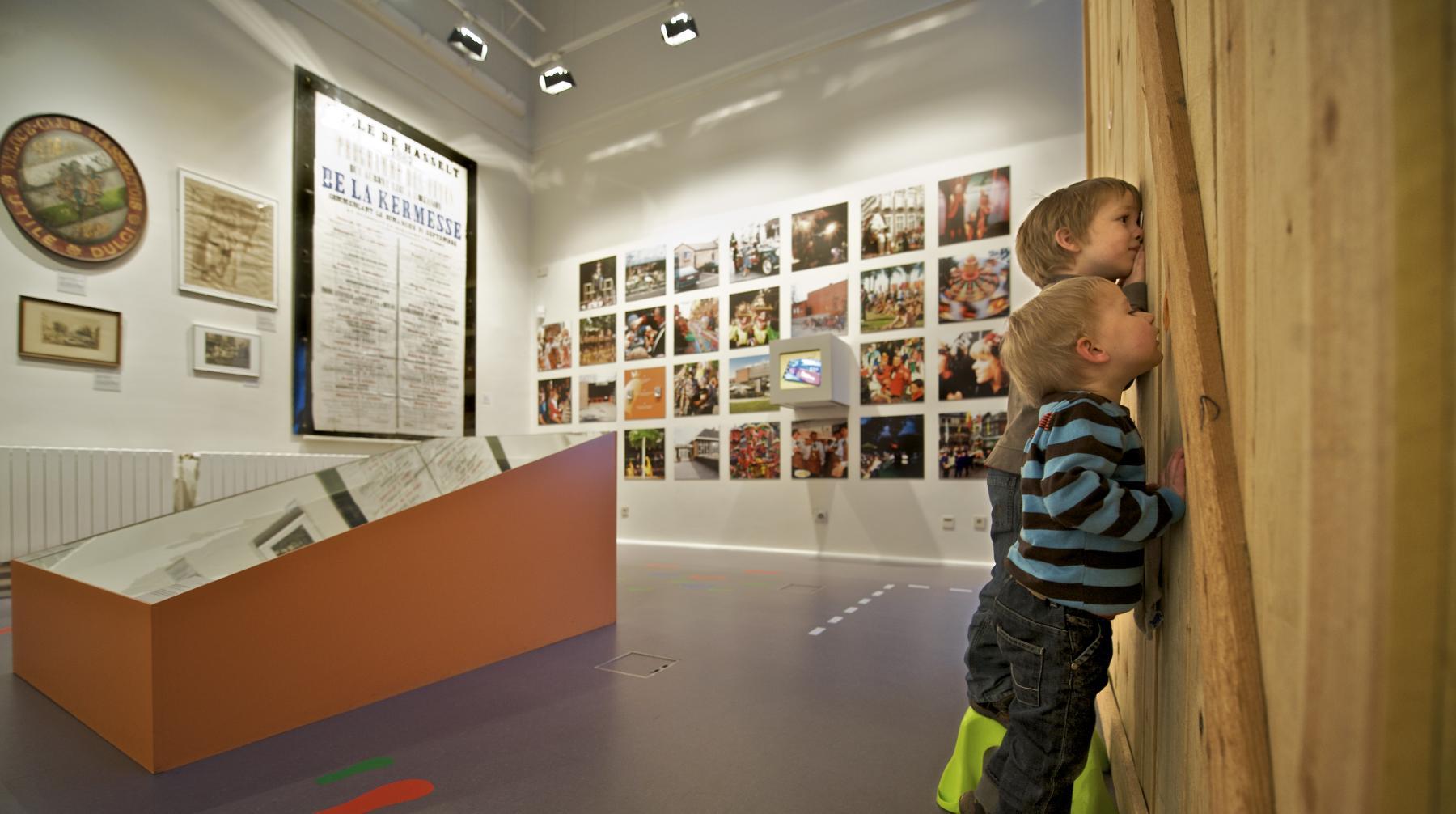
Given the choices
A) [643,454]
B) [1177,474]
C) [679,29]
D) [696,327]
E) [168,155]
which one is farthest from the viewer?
[643,454]

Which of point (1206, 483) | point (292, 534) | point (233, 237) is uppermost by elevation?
point (233, 237)

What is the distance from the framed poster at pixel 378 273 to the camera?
571 centimetres

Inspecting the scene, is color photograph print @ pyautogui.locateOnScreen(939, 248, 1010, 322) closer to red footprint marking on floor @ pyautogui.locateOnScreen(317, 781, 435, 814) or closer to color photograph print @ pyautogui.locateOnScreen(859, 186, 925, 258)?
color photograph print @ pyautogui.locateOnScreen(859, 186, 925, 258)

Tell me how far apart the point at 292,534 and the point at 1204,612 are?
7.55 feet

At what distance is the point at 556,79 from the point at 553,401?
3.26 metres

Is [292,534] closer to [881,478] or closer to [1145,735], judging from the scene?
[1145,735]

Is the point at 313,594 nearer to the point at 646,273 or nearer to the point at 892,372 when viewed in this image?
the point at 892,372

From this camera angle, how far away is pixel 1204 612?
27.0 inches

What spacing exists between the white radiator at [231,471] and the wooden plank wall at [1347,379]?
17.3 ft

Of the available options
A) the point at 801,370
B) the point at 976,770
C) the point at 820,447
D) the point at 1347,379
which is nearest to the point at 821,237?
the point at 801,370

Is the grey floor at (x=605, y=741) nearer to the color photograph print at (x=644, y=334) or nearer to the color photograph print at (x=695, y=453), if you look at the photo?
the color photograph print at (x=695, y=453)

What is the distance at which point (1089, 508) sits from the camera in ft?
3.11

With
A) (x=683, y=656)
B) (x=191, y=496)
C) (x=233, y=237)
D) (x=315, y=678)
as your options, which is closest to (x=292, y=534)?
(x=315, y=678)

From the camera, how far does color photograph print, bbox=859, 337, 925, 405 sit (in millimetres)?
5508
